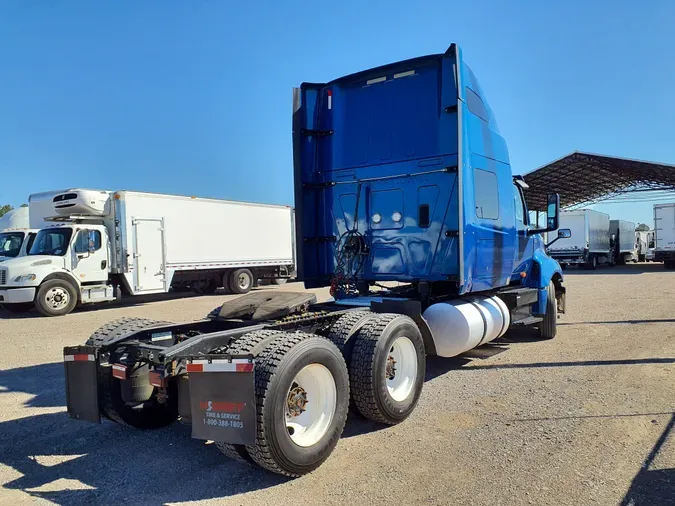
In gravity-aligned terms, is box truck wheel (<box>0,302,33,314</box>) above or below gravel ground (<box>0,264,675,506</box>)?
above

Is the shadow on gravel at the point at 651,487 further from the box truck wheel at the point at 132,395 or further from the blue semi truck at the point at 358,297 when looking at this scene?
the box truck wheel at the point at 132,395

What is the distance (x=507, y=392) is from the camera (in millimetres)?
5797

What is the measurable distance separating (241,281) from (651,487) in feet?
54.9

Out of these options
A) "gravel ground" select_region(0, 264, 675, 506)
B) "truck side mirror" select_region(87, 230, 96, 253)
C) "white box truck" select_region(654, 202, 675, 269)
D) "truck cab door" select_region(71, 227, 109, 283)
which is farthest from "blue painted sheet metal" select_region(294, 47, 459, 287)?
"white box truck" select_region(654, 202, 675, 269)

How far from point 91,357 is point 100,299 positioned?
1167 cm

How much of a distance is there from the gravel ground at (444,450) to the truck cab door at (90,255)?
7833mm

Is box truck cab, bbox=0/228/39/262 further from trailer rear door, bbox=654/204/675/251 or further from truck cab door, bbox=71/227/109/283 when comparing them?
trailer rear door, bbox=654/204/675/251

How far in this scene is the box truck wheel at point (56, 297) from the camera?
13.6 metres

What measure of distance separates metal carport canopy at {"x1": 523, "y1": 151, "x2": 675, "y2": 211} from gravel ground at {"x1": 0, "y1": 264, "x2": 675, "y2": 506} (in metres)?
24.5

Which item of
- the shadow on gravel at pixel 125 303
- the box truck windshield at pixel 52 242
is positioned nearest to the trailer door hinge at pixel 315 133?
the box truck windshield at pixel 52 242

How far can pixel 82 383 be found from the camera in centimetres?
421

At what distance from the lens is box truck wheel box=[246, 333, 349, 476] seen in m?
3.51

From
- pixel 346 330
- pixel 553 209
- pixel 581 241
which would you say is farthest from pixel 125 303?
pixel 581 241

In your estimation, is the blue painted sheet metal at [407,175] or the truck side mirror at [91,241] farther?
the truck side mirror at [91,241]
